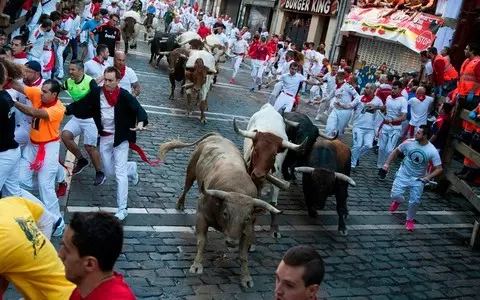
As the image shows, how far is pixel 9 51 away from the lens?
9047mm

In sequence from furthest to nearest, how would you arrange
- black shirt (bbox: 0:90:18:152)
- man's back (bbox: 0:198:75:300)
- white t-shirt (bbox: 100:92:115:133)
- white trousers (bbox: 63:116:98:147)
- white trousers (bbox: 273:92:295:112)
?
white trousers (bbox: 273:92:295:112)
white trousers (bbox: 63:116:98:147)
white t-shirt (bbox: 100:92:115:133)
black shirt (bbox: 0:90:18:152)
man's back (bbox: 0:198:75:300)

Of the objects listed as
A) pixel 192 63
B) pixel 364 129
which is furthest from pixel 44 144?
pixel 364 129

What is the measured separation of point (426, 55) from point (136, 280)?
1339cm

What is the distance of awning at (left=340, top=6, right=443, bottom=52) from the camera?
69.8ft

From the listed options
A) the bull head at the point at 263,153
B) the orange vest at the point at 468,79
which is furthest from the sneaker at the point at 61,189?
the orange vest at the point at 468,79

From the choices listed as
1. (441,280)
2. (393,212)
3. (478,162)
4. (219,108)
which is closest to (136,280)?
(441,280)

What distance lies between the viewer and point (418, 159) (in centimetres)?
947

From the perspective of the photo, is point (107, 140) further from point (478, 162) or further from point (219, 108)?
point (219, 108)

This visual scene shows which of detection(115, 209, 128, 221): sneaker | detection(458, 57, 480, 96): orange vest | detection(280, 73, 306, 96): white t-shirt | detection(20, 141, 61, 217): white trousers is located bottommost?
detection(115, 209, 128, 221): sneaker

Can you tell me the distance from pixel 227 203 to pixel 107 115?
244cm

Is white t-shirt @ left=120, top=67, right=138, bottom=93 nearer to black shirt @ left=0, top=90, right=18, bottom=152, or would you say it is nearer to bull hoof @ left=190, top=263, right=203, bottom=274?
black shirt @ left=0, top=90, right=18, bottom=152

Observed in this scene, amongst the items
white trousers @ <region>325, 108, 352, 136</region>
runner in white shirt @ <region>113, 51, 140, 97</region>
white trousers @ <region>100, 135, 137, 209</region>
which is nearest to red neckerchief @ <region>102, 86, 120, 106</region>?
white trousers @ <region>100, 135, 137, 209</region>

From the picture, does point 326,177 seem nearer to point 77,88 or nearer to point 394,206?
point 394,206

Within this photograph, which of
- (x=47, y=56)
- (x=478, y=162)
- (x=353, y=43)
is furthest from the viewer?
(x=353, y=43)
